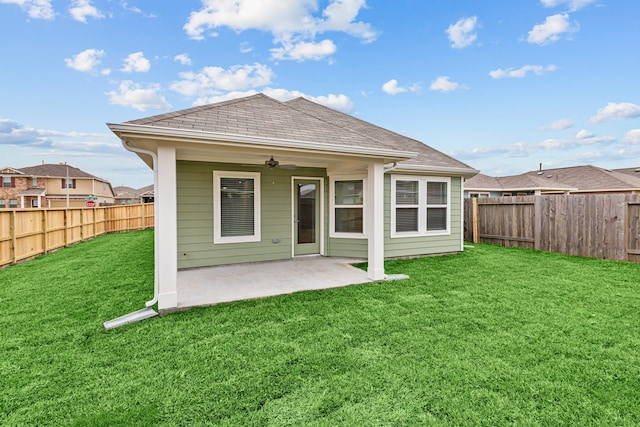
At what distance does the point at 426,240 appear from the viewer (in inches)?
321

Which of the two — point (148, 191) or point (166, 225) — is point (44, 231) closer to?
point (166, 225)

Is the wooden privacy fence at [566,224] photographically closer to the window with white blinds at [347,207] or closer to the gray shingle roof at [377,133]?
the gray shingle roof at [377,133]

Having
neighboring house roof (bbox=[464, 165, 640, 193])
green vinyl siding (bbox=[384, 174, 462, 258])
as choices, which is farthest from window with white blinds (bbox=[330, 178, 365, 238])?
neighboring house roof (bbox=[464, 165, 640, 193])

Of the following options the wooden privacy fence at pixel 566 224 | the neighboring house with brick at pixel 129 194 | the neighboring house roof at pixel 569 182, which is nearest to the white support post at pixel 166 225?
the wooden privacy fence at pixel 566 224

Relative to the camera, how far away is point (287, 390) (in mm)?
2359

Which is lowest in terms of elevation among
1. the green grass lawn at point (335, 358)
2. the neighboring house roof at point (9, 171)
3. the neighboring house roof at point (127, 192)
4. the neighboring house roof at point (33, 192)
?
the green grass lawn at point (335, 358)

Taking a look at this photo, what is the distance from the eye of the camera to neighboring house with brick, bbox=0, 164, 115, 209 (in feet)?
97.4

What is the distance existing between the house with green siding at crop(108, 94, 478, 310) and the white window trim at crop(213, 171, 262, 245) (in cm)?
2

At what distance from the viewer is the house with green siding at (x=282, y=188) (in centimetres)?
405

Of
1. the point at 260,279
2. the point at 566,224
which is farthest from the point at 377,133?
the point at 260,279

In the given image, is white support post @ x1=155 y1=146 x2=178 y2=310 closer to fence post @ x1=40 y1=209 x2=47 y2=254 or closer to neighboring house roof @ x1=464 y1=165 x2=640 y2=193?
fence post @ x1=40 y1=209 x2=47 y2=254

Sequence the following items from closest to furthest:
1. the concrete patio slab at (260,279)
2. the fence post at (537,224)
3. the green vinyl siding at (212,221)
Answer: the concrete patio slab at (260,279) < the green vinyl siding at (212,221) < the fence post at (537,224)

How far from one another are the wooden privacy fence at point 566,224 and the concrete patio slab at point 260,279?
6.07 metres

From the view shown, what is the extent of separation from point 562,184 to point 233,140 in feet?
91.9
